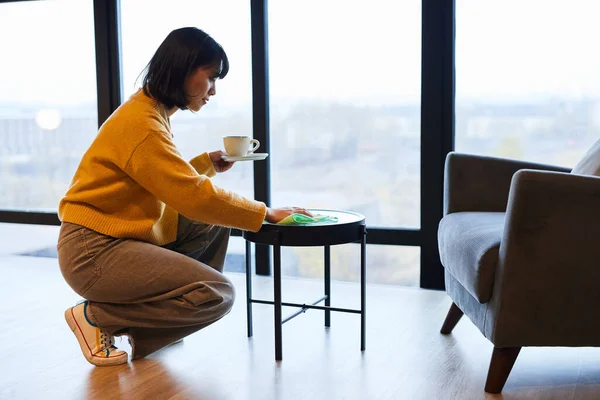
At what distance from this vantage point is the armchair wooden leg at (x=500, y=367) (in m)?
1.99

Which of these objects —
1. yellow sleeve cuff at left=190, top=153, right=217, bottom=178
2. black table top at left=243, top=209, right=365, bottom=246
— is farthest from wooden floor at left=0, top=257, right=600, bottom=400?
yellow sleeve cuff at left=190, top=153, right=217, bottom=178

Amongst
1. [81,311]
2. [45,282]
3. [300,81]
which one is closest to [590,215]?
[81,311]

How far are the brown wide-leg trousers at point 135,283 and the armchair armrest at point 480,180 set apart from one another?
0.97 m

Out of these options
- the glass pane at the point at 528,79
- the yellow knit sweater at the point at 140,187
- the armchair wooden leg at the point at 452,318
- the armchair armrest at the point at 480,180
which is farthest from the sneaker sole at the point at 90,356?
the glass pane at the point at 528,79

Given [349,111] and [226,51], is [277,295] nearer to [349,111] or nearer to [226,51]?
[349,111]

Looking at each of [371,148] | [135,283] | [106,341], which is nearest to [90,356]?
[106,341]

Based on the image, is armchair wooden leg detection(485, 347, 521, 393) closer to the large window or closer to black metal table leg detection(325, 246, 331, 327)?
black metal table leg detection(325, 246, 331, 327)

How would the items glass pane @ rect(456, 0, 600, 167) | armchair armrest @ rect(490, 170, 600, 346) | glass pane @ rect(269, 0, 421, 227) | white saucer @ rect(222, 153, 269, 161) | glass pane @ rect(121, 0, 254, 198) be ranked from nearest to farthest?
armchair armrest @ rect(490, 170, 600, 346) < white saucer @ rect(222, 153, 269, 161) < glass pane @ rect(456, 0, 600, 167) < glass pane @ rect(269, 0, 421, 227) < glass pane @ rect(121, 0, 254, 198)

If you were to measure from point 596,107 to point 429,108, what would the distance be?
0.71 meters

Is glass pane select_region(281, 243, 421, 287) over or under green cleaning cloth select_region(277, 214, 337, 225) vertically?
under

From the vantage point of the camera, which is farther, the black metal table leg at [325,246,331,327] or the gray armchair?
the black metal table leg at [325,246,331,327]

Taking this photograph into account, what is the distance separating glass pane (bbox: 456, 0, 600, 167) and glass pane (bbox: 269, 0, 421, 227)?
0.80 feet

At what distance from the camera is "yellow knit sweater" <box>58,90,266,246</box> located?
83.2 inches

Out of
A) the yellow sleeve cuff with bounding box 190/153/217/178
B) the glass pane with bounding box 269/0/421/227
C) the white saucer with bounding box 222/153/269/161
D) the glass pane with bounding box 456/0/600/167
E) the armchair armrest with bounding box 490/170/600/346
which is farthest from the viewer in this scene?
the glass pane with bounding box 269/0/421/227
